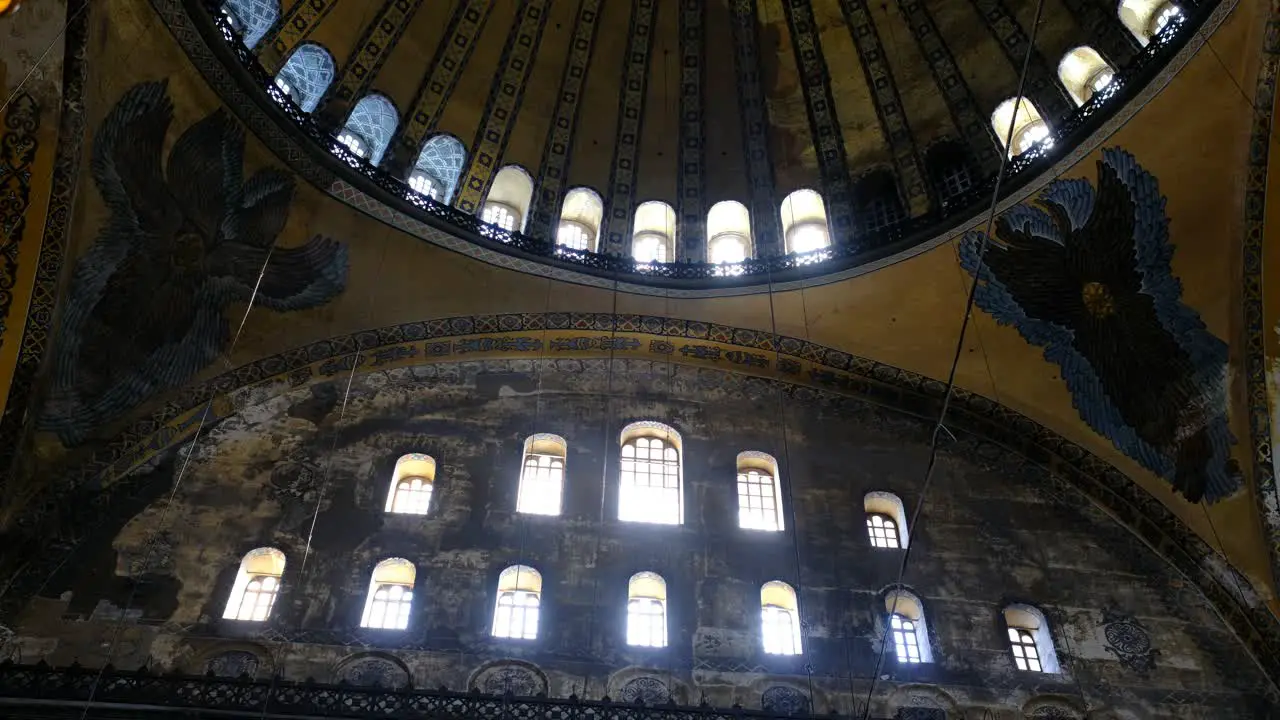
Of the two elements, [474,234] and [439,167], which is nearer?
[474,234]

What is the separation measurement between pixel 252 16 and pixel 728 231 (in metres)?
6.61

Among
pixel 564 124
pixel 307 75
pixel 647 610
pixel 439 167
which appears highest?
pixel 564 124

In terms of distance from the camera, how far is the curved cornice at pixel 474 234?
11828 mm

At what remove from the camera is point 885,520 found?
12.5 meters

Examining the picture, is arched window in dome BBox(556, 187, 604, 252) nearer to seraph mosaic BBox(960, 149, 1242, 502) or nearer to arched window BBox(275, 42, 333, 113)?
arched window BBox(275, 42, 333, 113)

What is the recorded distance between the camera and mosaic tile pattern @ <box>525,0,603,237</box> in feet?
47.9

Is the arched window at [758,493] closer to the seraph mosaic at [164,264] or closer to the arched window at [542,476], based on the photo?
the arched window at [542,476]

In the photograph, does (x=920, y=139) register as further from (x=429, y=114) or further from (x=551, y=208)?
(x=429, y=114)

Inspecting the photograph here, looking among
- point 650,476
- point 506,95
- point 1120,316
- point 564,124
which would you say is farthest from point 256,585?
point 1120,316

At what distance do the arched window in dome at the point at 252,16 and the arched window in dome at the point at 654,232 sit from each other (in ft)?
17.1

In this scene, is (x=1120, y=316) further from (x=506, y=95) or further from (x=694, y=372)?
(x=506, y=95)

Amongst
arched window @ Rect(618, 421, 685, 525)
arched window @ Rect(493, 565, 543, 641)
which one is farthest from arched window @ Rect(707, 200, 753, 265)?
arched window @ Rect(493, 565, 543, 641)

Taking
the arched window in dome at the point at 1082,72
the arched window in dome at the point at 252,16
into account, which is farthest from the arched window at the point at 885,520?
the arched window in dome at the point at 252,16

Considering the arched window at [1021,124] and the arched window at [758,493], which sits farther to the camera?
the arched window at [1021,124]
